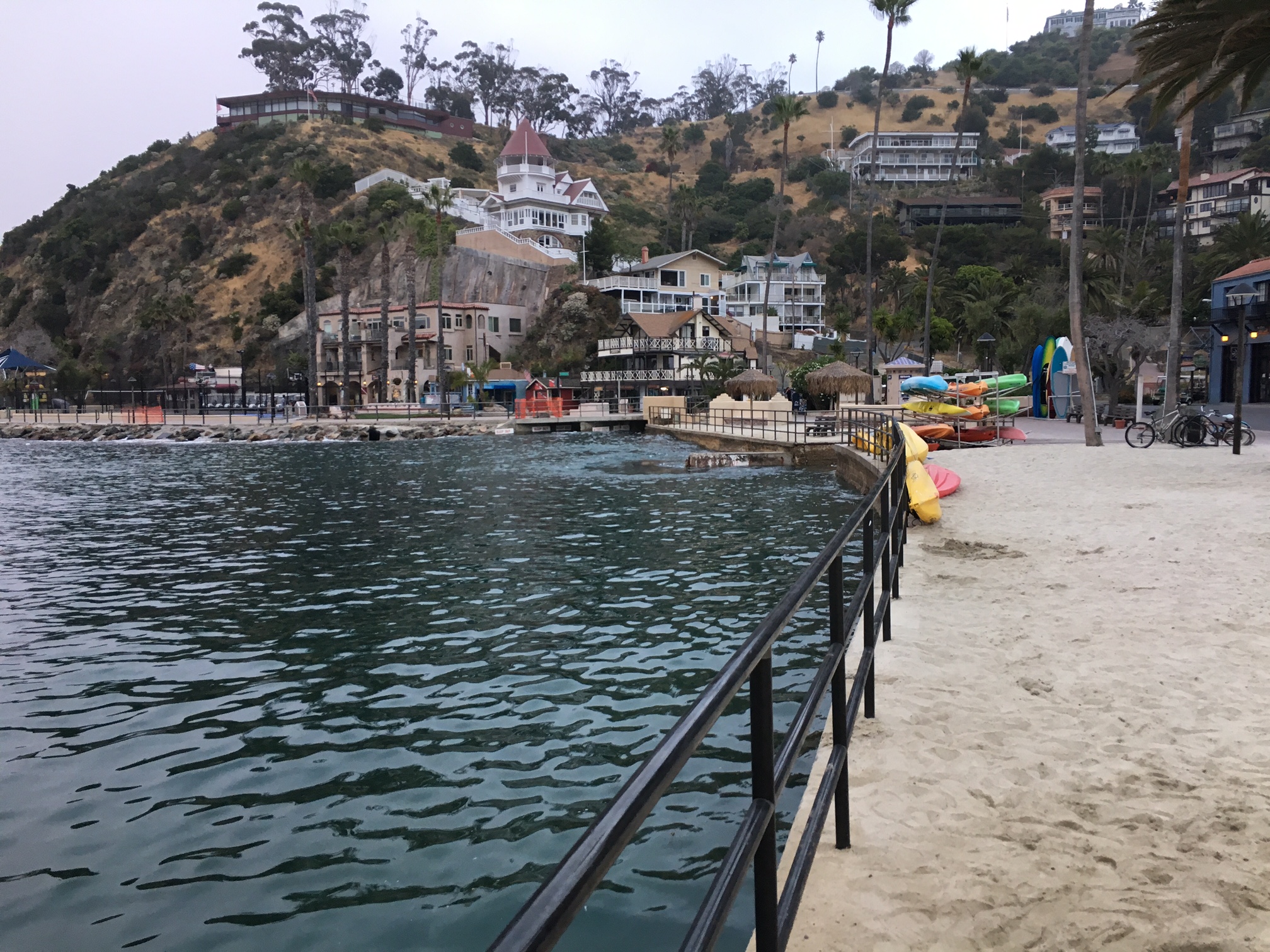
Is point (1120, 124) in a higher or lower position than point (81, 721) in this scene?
higher

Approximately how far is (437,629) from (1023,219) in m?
114

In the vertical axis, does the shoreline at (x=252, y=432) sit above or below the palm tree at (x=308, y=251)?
below

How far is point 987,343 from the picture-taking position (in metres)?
51.6

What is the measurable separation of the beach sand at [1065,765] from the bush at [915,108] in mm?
175679

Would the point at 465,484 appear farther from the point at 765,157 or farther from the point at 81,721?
the point at 765,157

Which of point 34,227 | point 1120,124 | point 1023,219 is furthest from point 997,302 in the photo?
point 34,227

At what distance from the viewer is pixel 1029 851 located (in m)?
3.96

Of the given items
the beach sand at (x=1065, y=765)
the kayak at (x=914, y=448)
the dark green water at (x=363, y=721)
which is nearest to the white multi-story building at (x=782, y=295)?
the kayak at (x=914, y=448)

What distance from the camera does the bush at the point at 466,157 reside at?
134 m

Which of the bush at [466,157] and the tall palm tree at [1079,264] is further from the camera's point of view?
the bush at [466,157]

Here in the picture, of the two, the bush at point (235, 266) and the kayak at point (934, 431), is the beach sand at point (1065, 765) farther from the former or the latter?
the bush at point (235, 266)

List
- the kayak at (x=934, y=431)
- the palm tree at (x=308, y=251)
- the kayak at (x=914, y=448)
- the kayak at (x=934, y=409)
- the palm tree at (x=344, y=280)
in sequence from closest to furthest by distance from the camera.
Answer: the kayak at (x=914, y=448), the kayak at (x=934, y=431), the kayak at (x=934, y=409), the palm tree at (x=308, y=251), the palm tree at (x=344, y=280)

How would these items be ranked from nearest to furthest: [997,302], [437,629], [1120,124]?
[437,629]
[997,302]
[1120,124]

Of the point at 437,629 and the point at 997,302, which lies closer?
the point at 437,629
